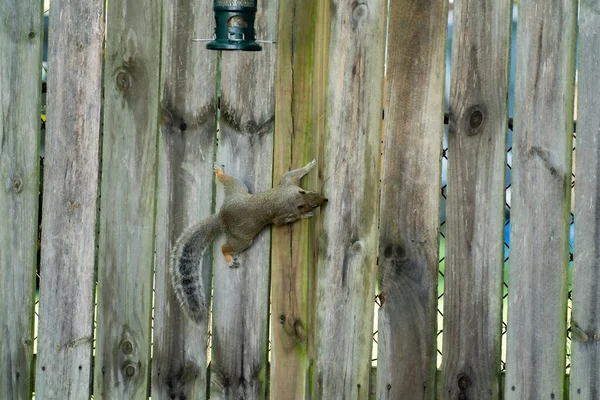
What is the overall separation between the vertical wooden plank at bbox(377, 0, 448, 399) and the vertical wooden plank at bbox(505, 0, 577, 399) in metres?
0.25

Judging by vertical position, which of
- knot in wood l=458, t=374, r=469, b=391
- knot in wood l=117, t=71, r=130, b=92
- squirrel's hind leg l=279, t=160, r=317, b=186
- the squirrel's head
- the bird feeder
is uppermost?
the bird feeder

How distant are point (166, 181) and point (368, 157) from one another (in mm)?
710

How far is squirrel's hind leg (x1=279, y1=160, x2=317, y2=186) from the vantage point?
280 cm

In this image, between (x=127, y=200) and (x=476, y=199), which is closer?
(x=476, y=199)

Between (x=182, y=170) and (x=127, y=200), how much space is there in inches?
8.9

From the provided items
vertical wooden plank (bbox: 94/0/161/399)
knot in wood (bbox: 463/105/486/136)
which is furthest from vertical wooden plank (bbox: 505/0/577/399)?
vertical wooden plank (bbox: 94/0/161/399)

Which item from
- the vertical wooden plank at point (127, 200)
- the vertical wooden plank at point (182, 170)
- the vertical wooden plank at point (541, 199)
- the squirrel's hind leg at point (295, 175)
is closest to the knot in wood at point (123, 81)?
the vertical wooden plank at point (127, 200)

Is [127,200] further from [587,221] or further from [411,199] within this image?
[587,221]

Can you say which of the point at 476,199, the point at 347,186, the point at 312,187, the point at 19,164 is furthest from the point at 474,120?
the point at 19,164

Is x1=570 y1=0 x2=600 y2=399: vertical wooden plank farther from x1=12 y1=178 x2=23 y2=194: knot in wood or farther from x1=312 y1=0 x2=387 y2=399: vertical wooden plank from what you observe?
x1=12 y1=178 x2=23 y2=194: knot in wood

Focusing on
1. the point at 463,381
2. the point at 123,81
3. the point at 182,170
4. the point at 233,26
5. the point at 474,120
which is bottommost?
the point at 463,381

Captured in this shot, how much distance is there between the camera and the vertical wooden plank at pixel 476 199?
A: 2637mm

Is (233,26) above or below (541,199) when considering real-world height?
above

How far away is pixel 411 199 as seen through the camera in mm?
2748
